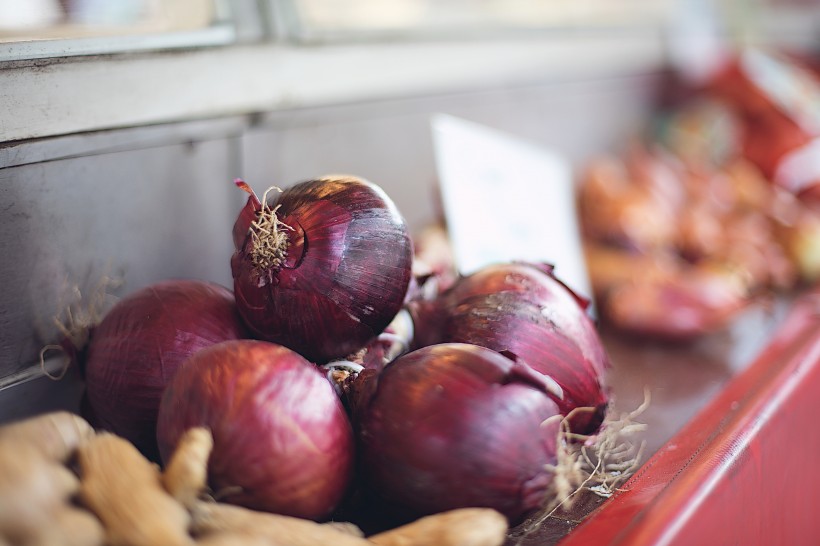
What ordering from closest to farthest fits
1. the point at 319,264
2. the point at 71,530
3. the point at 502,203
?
1. the point at 71,530
2. the point at 319,264
3. the point at 502,203

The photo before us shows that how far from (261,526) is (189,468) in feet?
0.27

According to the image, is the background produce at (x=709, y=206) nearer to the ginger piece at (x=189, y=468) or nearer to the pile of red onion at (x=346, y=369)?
the pile of red onion at (x=346, y=369)

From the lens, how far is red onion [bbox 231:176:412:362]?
78cm

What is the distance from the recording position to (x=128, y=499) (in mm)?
618

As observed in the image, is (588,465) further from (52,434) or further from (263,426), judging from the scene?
(52,434)

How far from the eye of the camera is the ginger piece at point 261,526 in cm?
62

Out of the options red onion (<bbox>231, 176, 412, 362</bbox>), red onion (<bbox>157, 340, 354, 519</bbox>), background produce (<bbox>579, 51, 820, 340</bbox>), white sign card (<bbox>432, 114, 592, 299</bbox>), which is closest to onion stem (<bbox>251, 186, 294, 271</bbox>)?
red onion (<bbox>231, 176, 412, 362</bbox>)

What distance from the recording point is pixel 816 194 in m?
2.56

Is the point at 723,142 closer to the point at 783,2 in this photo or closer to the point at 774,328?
the point at 774,328

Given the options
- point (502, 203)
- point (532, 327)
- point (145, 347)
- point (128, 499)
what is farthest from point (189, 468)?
point (502, 203)

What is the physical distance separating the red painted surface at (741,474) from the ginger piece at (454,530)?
0.12 metres

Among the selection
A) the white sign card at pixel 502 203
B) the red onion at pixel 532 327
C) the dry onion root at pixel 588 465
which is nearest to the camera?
the dry onion root at pixel 588 465

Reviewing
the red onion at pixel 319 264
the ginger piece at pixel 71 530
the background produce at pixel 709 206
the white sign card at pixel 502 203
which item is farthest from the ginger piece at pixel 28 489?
the background produce at pixel 709 206

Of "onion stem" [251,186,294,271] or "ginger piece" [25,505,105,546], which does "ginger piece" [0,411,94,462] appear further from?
"onion stem" [251,186,294,271]
